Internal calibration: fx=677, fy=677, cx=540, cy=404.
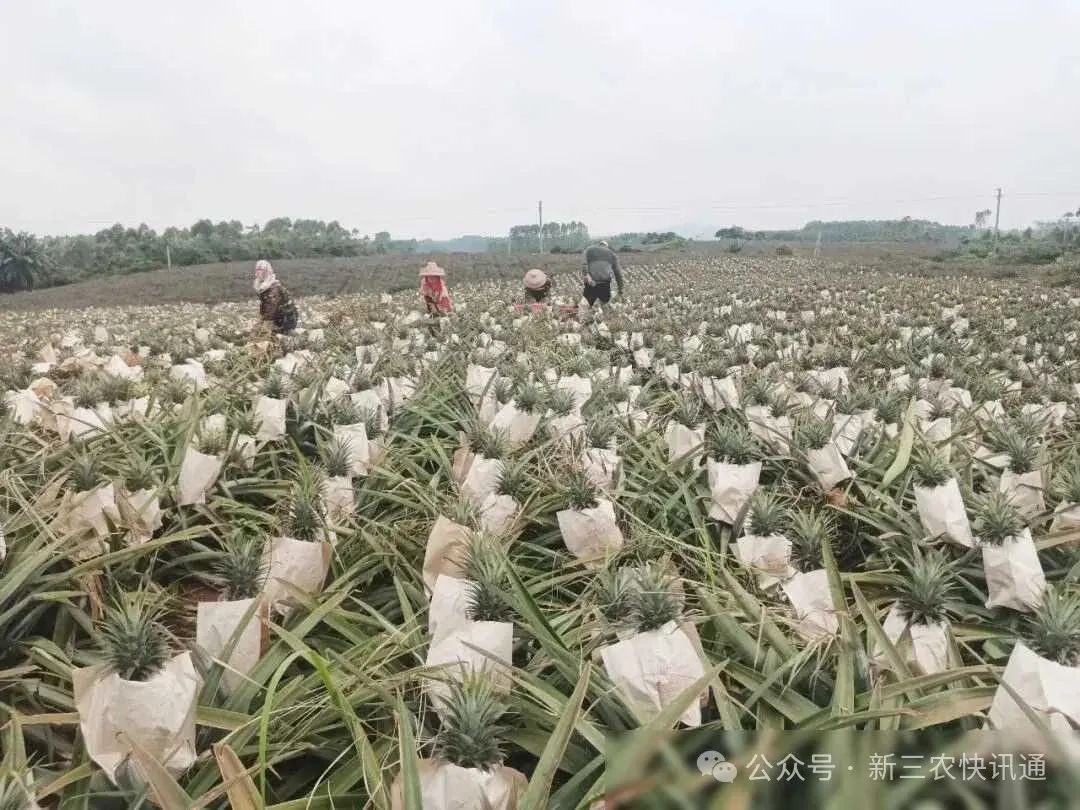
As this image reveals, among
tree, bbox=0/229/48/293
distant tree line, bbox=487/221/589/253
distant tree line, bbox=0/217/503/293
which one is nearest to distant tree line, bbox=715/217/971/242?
distant tree line, bbox=487/221/589/253

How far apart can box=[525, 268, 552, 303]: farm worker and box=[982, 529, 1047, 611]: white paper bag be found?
8714mm

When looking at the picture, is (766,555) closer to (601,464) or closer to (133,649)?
(601,464)

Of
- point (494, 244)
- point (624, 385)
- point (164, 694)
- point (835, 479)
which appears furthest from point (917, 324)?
point (494, 244)

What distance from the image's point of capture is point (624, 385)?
3979mm

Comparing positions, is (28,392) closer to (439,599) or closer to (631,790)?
(439,599)

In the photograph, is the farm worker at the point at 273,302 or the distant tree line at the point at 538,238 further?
the distant tree line at the point at 538,238

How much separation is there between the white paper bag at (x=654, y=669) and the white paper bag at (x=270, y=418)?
2.25 meters

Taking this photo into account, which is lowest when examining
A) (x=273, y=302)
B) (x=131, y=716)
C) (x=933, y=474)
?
(x=131, y=716)

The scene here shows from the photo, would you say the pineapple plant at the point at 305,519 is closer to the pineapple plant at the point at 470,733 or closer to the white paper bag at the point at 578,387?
the pineapple plant at the point at 470,733

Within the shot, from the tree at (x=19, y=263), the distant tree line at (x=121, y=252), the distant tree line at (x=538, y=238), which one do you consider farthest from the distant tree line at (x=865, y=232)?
the tree at (x=19, y=263)

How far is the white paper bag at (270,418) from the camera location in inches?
129

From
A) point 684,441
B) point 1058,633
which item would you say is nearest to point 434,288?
point 684,441

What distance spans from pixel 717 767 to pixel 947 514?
1498 millimetres

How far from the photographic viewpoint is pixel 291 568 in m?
2.18
